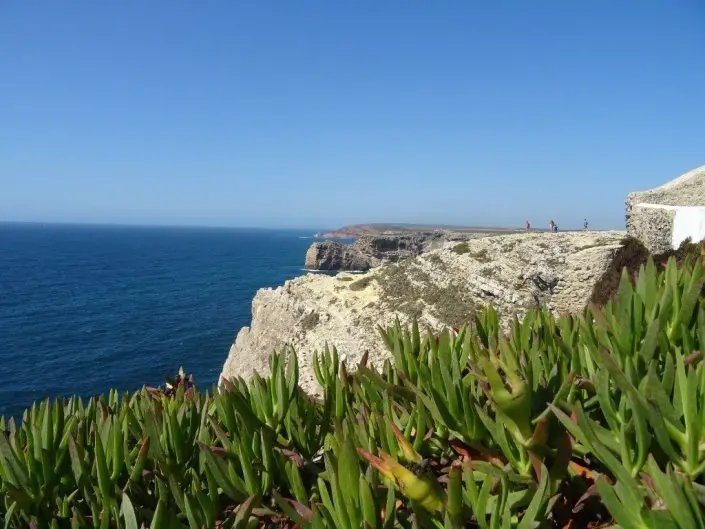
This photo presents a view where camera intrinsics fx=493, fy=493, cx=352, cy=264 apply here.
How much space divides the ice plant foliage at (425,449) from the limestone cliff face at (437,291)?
8.73 meters

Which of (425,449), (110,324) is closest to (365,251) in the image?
(110,324)

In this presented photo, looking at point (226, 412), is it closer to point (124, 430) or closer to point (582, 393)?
point (124, 430)

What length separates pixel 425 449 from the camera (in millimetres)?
2834

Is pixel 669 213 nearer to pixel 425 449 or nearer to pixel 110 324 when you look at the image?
pixel 425 449

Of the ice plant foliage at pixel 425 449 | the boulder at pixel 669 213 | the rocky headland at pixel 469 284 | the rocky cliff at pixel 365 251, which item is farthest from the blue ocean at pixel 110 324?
the boulder at pixel 669 213

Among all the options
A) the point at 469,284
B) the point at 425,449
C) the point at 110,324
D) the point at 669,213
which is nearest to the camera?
the point at 425,449

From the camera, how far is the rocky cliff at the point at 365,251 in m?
105

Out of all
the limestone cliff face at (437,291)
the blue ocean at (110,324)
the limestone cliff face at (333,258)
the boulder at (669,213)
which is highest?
the boulder at (669,213)

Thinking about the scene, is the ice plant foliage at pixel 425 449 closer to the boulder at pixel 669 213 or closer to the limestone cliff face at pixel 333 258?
the boulder at pixel 669 213

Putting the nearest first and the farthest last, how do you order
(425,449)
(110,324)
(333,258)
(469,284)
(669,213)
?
1. (425,449)
2. (669,213)
3. (469,284)
4. (110,324)
5. (333,258)

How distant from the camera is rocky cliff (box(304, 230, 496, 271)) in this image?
105 metres

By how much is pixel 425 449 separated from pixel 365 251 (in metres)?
111

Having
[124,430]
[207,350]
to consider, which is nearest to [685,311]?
[124,430]

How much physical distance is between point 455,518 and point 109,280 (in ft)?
306
